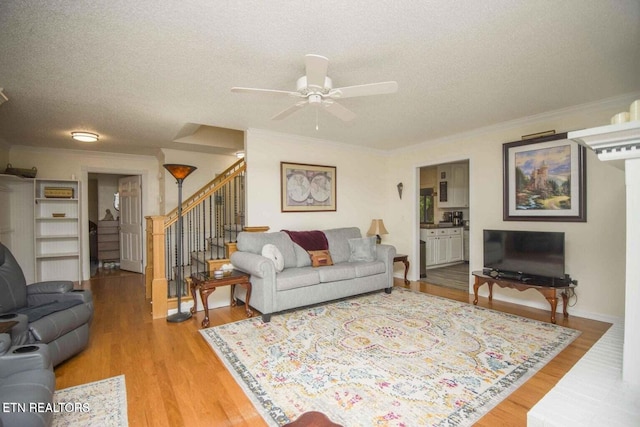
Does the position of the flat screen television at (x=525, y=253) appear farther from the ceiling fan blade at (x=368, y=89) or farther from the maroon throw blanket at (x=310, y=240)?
the ceiling fan blade at (x=368, y=89)

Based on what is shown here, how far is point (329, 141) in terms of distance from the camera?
5.07 meters

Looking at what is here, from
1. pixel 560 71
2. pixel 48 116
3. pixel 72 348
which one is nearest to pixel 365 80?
pixel 560 71

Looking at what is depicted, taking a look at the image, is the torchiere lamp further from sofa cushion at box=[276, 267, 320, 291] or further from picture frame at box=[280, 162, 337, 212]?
sofa cushion at box=[276, 267, 320, 291]

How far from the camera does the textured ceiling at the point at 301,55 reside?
1736mm

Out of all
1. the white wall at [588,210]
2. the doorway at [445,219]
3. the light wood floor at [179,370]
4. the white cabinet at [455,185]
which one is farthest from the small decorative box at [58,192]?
the white cabinet at [455,185]

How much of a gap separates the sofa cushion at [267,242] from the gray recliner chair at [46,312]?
1680 millimetres

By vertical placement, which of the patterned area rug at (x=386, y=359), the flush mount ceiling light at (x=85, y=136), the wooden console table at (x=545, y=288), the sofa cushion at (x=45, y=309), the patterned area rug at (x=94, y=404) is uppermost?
the flush mount ceiling light at (x=85, y=136)

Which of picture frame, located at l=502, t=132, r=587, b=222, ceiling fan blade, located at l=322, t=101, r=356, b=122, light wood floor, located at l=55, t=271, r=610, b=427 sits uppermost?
ceiling fan blade, located at l=322, t=101, r=356, b=122

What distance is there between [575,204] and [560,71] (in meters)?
1.74

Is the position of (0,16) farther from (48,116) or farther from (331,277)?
(331,277)

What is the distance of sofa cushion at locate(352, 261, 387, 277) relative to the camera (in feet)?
13.4

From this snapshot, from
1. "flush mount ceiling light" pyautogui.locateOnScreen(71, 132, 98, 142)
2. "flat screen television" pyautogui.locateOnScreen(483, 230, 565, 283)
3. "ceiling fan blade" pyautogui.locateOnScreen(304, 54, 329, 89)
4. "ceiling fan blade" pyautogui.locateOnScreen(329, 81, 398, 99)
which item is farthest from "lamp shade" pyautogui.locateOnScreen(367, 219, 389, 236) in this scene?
"flush mount ceiling light" pyautogui.locateOnScreen(71, 132, 98, 142)

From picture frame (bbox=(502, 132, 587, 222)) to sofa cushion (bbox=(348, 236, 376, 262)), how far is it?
1.91 meters

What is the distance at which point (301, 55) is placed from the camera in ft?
7.28
